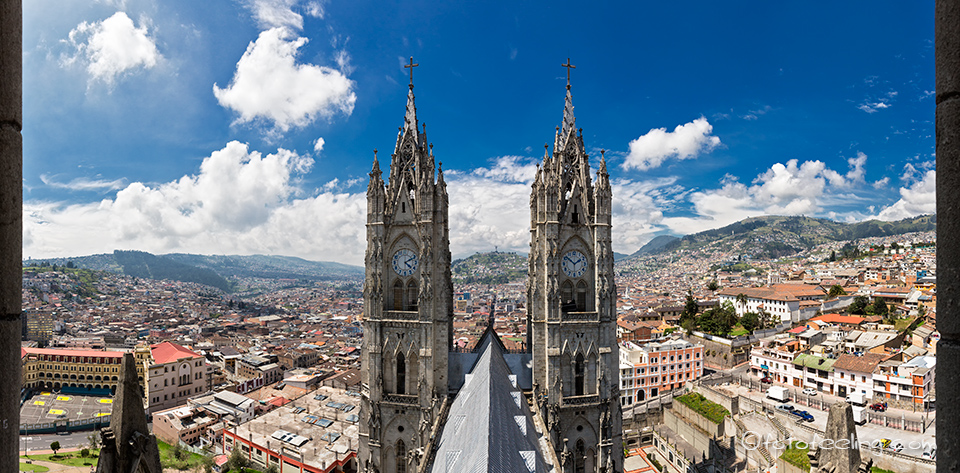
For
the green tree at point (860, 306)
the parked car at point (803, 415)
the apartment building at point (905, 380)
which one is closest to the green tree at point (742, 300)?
the green tree at point (860, 306)

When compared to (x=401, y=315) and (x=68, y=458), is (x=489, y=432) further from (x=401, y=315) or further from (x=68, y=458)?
(x=68, y=458)

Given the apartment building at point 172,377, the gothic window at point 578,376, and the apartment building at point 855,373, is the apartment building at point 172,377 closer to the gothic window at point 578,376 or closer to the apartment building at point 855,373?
the gothic window at point 578,376

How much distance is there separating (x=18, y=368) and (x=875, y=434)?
5007cm

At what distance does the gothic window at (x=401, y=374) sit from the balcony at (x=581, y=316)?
8.43 metres

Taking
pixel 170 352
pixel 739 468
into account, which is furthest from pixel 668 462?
pixel 170 352

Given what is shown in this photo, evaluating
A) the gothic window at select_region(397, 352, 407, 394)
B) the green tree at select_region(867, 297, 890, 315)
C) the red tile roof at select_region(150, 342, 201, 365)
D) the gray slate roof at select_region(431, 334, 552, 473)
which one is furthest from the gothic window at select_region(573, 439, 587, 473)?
the green tree at select_region(867, 297, 890, 315)

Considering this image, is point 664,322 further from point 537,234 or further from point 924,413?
point 537,234

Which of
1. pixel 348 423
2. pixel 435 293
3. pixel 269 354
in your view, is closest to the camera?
pixel 435 293

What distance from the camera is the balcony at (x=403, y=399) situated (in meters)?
21.9

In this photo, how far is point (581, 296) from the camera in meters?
23.0

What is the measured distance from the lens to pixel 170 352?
67312 millimetres

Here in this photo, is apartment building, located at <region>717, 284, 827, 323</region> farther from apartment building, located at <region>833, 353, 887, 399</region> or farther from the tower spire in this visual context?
the tower spire

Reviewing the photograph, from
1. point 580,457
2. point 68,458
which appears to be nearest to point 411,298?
point 580,457

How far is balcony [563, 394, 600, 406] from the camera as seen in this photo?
72.7 feet
